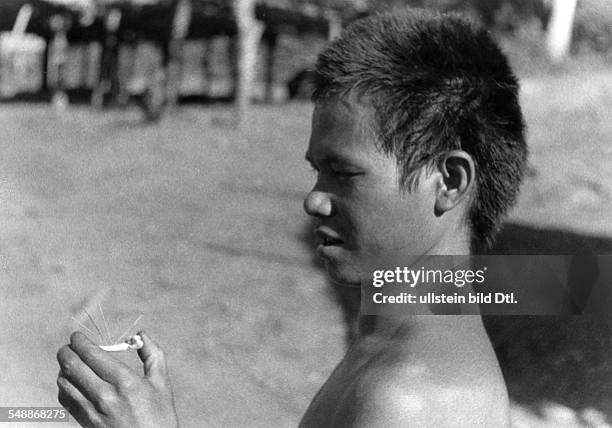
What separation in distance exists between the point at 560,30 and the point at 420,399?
110 centimetres

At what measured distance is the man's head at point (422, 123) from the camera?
449mm

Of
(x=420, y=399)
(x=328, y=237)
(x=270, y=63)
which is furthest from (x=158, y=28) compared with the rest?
(x=420, y=399)

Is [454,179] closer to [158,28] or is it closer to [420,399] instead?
[420,399]

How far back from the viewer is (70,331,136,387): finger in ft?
1.48

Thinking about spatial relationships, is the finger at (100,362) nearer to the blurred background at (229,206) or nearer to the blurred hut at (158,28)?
the blurred background at (229,206)

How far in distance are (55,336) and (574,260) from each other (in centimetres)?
105

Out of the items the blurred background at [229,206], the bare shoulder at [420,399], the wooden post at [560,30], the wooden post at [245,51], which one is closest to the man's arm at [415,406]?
the bare shoulder at [420,399]

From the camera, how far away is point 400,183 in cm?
46

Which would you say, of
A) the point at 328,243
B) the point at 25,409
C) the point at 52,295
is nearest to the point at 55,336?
the point at 52,295

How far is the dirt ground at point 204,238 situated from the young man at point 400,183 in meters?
0.91

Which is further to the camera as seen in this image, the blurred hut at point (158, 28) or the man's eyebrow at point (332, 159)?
the blurred hut at point (158, 28)

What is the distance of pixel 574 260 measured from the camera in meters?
1.25

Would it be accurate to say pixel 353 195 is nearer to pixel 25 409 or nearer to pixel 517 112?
pixel 517 112

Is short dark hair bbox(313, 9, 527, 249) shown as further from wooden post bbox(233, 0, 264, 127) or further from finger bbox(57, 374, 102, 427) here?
wooden post bbox(233, 0, 264, 127)
